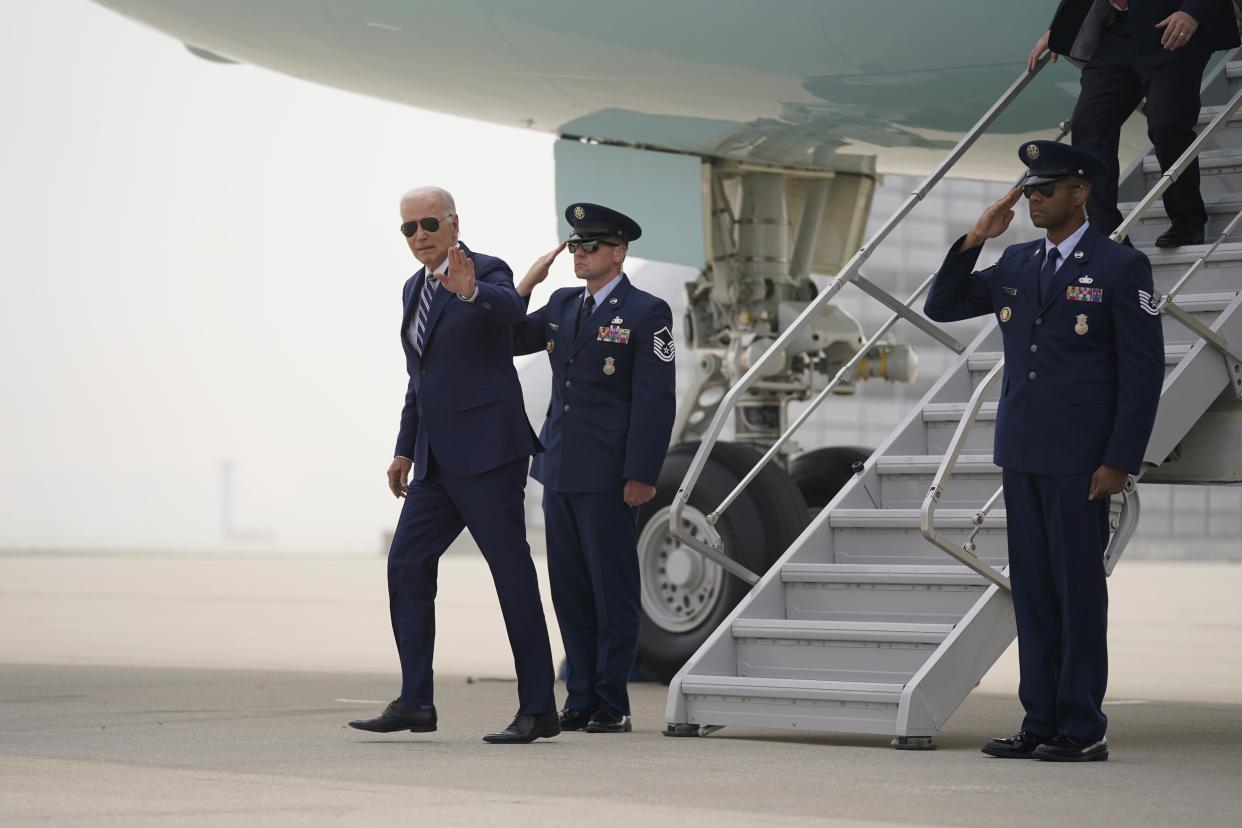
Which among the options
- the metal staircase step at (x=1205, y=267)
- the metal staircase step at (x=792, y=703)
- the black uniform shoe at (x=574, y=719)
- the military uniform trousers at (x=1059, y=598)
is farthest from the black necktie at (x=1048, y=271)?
the black uniform shoe at (x=574, y=719)

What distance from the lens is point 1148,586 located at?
25.2 metres

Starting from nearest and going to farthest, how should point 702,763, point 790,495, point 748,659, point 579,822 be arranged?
1. point 579,822
2. point 702,763
3. point 748,659
4. point 790,495

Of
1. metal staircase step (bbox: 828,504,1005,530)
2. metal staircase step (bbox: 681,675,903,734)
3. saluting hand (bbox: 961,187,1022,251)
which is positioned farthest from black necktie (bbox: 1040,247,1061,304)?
metal staircase step (bbox: 681,675,903,734)

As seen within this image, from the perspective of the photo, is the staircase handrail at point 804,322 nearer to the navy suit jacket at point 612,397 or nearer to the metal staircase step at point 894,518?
the navy suit jacket at point 612,397

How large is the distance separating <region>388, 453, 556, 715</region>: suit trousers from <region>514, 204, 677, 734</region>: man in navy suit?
525mm

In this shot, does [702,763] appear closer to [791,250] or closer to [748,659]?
[748,659]

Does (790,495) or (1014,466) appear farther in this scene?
(790,495)

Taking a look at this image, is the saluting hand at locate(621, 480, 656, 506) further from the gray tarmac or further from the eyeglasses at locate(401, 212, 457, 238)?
the eyeglasses at locate(401, 212, 457, 238)

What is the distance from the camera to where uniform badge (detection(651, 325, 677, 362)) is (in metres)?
6.00

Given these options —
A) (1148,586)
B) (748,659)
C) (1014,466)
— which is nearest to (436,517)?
(748,659)

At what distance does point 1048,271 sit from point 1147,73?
1.15m

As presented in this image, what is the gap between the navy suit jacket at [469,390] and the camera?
538cm

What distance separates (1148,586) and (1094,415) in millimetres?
20966

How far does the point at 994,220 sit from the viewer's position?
17.4ft
